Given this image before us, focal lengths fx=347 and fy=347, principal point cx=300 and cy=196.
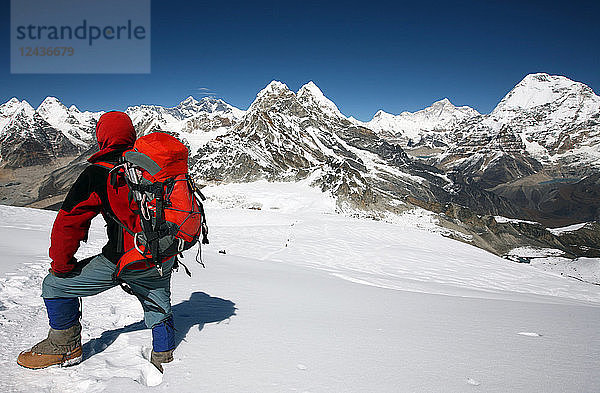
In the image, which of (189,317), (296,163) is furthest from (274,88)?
(189,317)

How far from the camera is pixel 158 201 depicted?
2363mm

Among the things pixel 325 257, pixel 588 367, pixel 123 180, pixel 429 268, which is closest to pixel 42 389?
pixel 123 180

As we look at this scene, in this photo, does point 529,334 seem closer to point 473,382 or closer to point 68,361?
point 473,382

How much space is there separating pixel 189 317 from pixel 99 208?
1.77 meters

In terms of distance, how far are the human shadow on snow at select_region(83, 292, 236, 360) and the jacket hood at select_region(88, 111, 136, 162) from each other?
156 centimetres

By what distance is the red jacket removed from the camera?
236 centimetres

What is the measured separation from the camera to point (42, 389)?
2.20m

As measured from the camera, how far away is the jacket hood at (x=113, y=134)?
103 inches

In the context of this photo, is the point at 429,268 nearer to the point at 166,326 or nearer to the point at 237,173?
the point at 166,326

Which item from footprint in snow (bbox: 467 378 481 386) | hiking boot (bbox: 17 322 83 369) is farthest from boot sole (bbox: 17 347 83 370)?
footprint in snow (bbox: 467 378 481 386)

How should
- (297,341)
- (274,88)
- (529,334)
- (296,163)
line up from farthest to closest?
1. (274,88)
2. (296,163)
3. (529,334)
4. (297,341)

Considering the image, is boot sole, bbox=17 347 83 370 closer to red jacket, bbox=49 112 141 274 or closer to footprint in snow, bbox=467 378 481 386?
red jacket, bbox=49 112 141 274

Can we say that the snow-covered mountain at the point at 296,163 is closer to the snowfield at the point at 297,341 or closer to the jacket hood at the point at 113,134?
the snowfield at the point at 297,341

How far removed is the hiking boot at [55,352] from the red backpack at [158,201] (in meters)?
0.59
